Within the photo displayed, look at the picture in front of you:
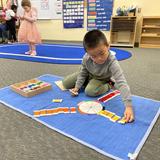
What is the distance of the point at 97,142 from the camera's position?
892 mm

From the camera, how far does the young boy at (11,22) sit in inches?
163

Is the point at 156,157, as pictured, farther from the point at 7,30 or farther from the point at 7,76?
the point at 7,30

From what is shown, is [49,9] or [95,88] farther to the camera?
[49,9]

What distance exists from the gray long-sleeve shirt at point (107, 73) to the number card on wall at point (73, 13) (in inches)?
125

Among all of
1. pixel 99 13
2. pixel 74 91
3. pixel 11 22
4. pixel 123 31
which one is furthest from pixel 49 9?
pixel 74 91

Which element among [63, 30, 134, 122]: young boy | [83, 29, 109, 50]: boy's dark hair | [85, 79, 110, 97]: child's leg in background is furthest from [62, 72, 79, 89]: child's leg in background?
[83, 29, 109, 50]: boy's dark hair

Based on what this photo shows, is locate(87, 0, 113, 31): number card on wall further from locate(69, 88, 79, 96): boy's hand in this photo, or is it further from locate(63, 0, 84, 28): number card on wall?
locate(69, 88, 79, 96): boy's hand

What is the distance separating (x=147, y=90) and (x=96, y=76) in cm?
44

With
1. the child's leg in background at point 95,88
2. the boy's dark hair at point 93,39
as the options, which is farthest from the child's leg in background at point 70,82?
the boy's dark hair at point 93,39

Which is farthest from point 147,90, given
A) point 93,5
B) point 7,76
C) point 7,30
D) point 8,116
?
point 7,30

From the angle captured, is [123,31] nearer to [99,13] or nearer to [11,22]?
[99,13]

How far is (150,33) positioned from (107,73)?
275 cm

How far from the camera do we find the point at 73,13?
4371mm

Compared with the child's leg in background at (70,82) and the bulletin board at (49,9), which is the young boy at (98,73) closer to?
the child's leg in background at (70,82)
